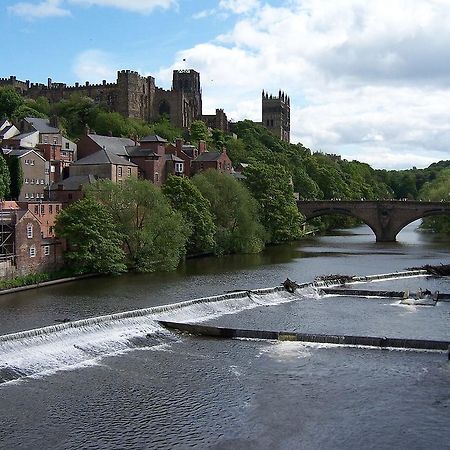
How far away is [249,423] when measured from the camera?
22656mm

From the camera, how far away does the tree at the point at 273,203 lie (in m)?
82.8

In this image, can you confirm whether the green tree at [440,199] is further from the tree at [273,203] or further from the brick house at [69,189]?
the brick house at [69,189]

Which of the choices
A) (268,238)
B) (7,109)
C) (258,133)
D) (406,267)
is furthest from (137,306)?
(258,133)

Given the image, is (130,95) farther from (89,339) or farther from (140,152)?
(89,339)

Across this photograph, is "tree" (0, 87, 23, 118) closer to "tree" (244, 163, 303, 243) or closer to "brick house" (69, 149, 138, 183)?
"brick house" (69, 149, 138, 183)

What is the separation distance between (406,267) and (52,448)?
46437 mm

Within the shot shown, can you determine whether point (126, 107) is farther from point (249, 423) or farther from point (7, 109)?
point (249, 423)

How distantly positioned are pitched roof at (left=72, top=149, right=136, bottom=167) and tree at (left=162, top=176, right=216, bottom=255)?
655 cm

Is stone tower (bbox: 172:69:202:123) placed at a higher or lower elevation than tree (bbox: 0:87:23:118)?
higher

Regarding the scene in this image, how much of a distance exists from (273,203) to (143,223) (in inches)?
1106

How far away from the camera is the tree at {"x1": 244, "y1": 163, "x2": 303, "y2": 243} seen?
272 ft

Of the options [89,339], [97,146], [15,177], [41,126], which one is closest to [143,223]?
[15,177]

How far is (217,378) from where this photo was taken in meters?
27.4

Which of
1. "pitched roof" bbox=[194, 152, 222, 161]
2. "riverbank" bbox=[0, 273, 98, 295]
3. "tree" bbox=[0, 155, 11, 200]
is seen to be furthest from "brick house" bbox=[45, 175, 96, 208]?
"pitched roof" bbox=[194, 152, 222, 161]
